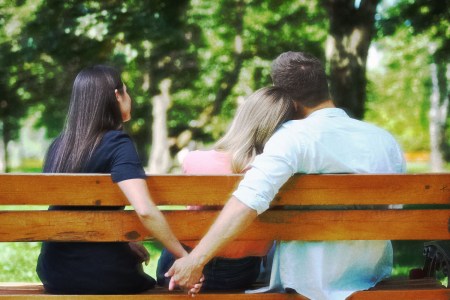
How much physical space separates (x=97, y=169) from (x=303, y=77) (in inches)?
38.8

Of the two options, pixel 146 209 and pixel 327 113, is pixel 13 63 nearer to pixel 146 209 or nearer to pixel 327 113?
pixel 327 113

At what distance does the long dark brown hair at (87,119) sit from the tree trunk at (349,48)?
21.1ft

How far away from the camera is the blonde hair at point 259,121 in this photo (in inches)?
139

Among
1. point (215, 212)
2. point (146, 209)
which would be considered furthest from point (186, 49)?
point (146, 209)

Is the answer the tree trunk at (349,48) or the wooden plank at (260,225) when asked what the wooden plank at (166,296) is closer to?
the wooden plank at (260,225)

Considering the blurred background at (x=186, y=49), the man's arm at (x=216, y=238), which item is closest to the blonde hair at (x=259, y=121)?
the man's arm at (x=216, y=238)

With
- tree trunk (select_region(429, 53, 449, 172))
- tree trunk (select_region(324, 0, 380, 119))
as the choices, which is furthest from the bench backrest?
tree trunk (select_region(429, 53, 449, 172))

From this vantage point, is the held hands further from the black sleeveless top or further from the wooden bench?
the black sleeveless top

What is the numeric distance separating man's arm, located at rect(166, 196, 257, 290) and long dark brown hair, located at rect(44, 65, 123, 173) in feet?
2.03

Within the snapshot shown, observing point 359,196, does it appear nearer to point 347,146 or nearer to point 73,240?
point 347,146

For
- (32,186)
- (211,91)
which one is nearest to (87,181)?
(32,186)

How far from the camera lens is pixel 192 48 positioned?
20.0 meters

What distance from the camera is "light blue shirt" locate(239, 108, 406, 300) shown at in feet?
10.2

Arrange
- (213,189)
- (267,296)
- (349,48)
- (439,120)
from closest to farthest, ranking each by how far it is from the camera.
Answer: (213,189), (267,296), (349,48), (439,120)
